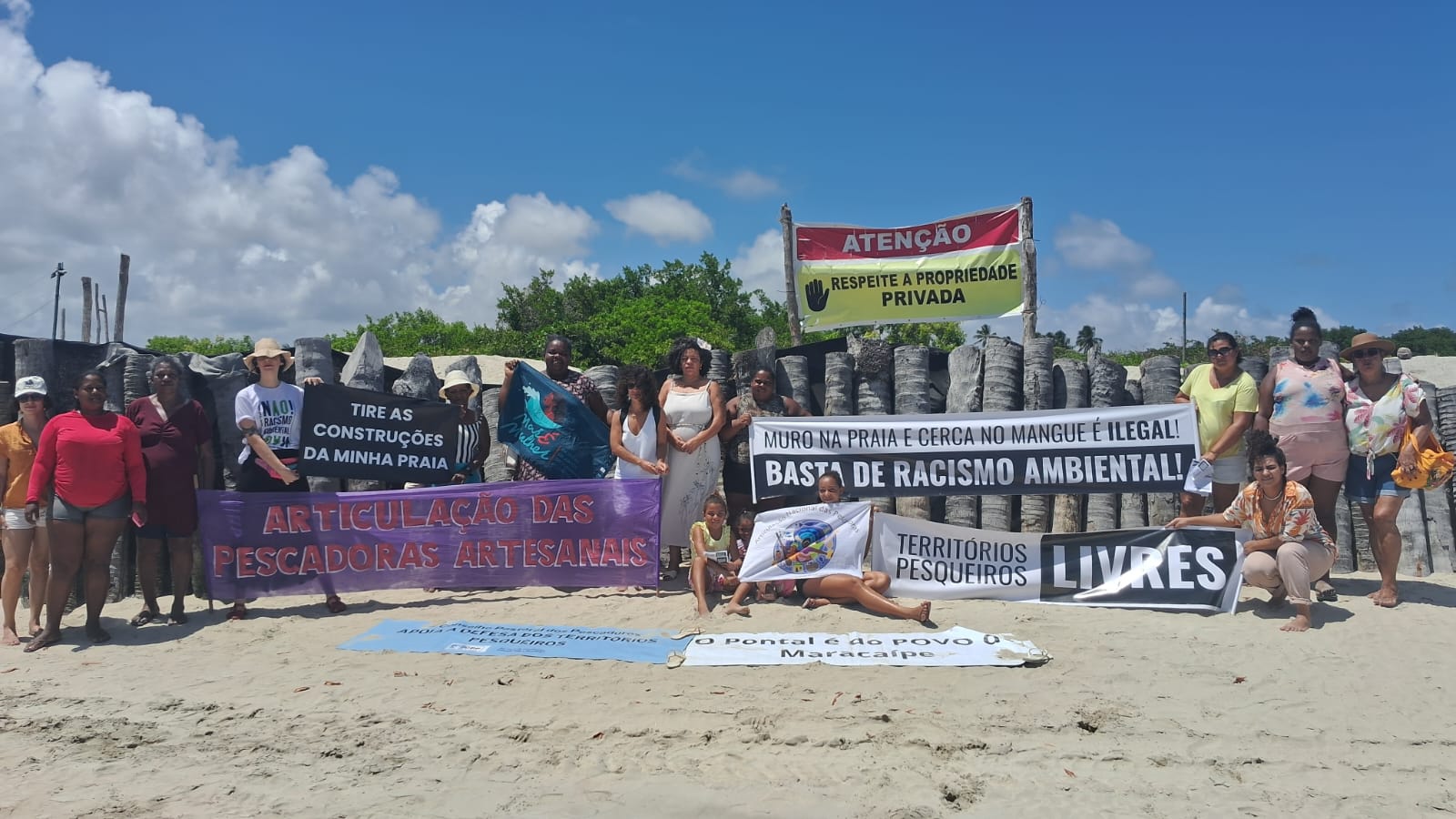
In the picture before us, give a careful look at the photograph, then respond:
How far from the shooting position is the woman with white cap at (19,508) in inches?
241

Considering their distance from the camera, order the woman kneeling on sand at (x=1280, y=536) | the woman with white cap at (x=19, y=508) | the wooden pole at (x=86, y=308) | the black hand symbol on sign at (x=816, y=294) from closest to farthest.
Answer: the woman kneeling on sand at (x=1280, y=536)
the woman with white cap at (x=19, y=508)
the black hand symbol on sign at (x=816, y=294)
the wooden pole at (x=86, y=308)

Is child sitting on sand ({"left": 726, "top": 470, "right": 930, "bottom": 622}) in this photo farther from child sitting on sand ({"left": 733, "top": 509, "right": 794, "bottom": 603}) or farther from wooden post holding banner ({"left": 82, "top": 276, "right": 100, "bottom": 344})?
wooden post holding banner ({"left": 82, "top": 276, "right": 100, "bottom": 344})

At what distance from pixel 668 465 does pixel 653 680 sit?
2.35 m

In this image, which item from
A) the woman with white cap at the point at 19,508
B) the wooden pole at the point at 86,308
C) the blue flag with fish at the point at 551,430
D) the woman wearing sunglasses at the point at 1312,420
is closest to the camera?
the woman with white cap at the point at 19,508

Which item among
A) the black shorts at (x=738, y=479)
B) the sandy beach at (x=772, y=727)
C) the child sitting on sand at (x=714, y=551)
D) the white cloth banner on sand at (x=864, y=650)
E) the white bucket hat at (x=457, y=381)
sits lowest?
the sandy beach at (x=772, y=727)

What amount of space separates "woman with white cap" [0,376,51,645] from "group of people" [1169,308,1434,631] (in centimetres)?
779

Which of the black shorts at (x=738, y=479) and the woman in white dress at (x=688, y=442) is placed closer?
the woman in white dress at (x=688, y=442)

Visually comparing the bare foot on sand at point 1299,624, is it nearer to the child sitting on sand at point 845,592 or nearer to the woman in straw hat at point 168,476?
the child sitting on sand at point 845,592

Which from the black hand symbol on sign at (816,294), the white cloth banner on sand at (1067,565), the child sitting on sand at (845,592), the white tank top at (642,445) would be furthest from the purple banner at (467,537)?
the black hand symbol on sign at (816,294)

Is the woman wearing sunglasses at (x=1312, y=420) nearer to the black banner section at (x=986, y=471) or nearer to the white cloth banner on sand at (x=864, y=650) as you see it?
the black banner section at (x=986, y=471)

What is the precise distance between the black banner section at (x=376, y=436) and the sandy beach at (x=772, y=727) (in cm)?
146

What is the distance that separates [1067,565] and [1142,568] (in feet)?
1.59

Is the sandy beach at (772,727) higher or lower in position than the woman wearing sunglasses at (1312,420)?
lower

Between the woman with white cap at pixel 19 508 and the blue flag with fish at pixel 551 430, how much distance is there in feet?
10.3
